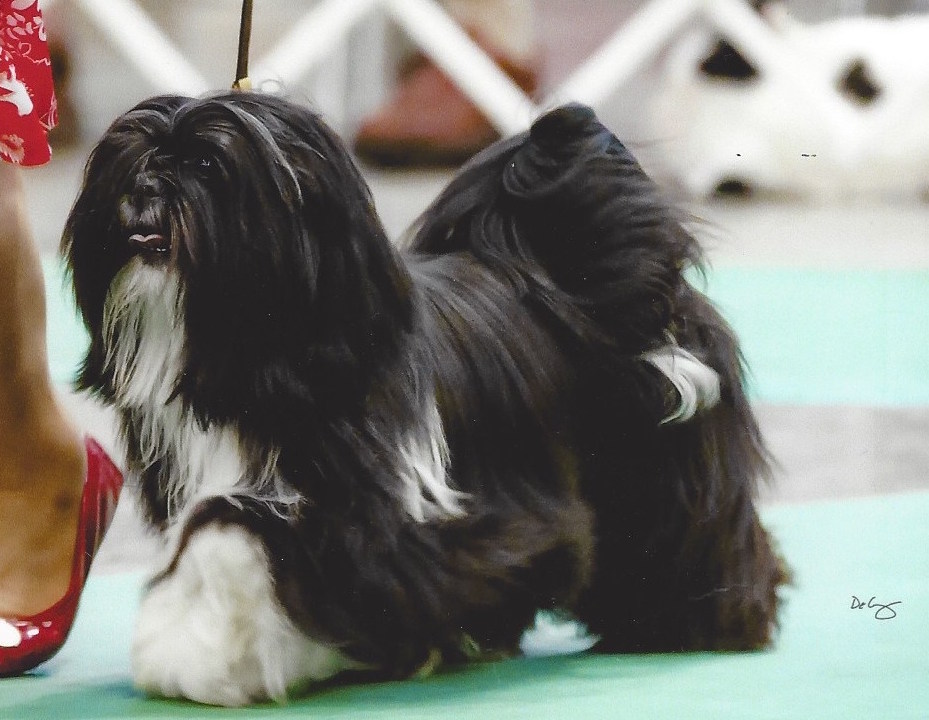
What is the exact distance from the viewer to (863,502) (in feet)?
10.7

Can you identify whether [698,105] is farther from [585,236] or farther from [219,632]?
[219,632]

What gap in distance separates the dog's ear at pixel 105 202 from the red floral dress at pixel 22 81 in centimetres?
46

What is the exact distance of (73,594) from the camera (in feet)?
7.43

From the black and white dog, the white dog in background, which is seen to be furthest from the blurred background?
the black and white dog

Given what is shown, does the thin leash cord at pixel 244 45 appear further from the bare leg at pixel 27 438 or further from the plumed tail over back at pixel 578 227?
the bare leg at pixel 27 438

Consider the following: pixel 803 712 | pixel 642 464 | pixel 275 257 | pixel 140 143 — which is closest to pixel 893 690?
pixel 803 712

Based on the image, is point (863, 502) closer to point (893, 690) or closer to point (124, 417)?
point (893, 690)

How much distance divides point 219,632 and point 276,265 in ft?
1.36

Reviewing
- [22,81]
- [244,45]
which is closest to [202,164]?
[244,45]

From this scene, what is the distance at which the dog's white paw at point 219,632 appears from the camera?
1.79 m

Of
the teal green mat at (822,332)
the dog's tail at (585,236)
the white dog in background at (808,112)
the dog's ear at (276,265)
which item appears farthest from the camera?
the white dog in background at (808,112)
